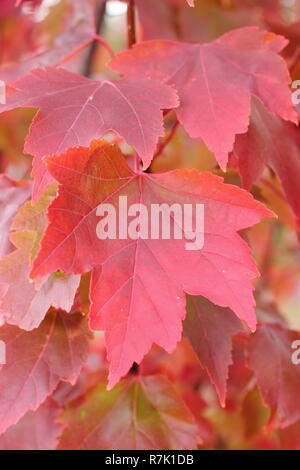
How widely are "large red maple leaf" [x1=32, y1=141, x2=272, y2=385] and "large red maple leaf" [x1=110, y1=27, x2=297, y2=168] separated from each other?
0.21 feet

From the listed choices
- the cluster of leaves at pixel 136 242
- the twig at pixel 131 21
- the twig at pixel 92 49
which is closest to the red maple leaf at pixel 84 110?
the cluster of leaves at pixel 136 242

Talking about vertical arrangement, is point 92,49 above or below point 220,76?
below

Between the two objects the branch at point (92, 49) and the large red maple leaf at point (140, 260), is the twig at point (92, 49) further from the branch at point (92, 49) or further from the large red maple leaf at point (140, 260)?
the large red maple leaf at point (140, 260)

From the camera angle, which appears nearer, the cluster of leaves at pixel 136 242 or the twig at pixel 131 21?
the cluster of leaves at pixel 136 242

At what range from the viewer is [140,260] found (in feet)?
1.92

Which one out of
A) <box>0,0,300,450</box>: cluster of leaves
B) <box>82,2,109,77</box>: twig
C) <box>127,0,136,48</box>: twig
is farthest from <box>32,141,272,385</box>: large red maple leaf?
<box>82,2,109,77</box>: twig

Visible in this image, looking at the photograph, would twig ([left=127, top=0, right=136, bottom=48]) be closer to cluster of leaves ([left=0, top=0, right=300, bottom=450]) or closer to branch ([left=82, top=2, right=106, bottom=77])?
cluster of leaves ([left=0, top=0, right=300, bottom=450])

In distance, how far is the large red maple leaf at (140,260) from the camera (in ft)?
1.82

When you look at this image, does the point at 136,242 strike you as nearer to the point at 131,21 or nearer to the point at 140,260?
the point at 140,260

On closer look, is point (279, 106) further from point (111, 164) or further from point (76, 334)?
point (76, 334)

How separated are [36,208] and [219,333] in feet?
0.85

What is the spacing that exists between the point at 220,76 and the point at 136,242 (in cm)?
24

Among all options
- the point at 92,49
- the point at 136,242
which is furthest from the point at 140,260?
the point at 92,49

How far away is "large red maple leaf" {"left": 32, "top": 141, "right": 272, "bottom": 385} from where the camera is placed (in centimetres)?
55
